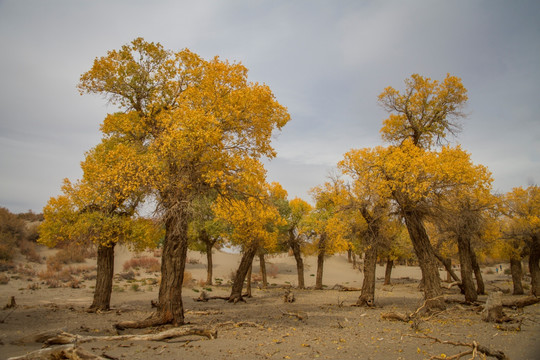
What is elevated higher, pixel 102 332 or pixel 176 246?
pixel 176 246

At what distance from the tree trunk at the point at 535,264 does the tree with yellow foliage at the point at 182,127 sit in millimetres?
19013

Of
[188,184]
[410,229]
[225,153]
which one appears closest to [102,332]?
[188,184]

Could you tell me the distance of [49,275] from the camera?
85.4 feet

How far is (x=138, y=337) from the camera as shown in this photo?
25.2ft

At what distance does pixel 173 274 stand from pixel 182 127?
4.54m

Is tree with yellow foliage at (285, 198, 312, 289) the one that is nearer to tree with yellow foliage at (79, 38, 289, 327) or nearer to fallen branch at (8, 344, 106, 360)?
tree with yellow foliage at (79, 38, 289, 327)

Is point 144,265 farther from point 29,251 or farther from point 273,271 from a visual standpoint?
point 273,271

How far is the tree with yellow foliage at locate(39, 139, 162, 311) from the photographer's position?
35.8ft

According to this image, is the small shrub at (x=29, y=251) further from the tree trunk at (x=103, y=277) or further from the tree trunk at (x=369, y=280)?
the tree trunk at (x=369, y=280)

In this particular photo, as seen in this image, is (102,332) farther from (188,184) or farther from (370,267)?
(370,267)

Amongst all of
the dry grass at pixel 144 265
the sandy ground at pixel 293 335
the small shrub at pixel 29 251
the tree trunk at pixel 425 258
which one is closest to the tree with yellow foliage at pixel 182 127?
the sandy ground at pixel 293 335

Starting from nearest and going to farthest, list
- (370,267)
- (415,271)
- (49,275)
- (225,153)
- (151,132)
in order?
1. (225,153)
2. (151,132)
3. (370,267)
4. (49,275)
5. (415,271)

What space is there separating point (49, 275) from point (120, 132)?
805 inches

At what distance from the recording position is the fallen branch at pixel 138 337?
663 centimetres
